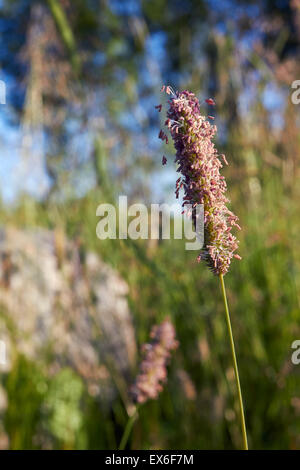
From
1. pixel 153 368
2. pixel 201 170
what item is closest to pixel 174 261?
pixel 153 368

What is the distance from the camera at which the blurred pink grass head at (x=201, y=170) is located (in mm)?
501

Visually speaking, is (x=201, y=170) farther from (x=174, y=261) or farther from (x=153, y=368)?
(x=174, y=261)

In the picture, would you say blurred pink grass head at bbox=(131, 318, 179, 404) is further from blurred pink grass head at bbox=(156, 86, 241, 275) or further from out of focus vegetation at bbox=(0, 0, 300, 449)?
blurred pink grass head at bbox=(156, 86, 241, 275)

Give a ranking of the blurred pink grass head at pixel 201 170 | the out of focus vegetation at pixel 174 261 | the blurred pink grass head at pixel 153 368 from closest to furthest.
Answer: the blurred pink grass head at pixel 201 170 < the blurred pink grass head at pixel 153 368 < the out of focus vegetation at pixel 174 261

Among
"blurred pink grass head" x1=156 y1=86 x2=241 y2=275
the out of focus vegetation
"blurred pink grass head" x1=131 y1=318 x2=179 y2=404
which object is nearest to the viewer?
"blurred pink grass head" x1=156 y1=86 x2=241 y2=275

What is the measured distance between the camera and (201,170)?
1.64 feet

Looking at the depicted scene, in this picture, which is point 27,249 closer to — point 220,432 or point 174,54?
point 220,432

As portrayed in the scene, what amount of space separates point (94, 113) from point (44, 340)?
94 cm

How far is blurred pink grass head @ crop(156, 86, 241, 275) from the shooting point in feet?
1.65

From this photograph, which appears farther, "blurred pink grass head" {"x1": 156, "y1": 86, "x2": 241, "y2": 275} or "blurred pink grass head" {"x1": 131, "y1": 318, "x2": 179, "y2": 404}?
"blurred pink grass head" {"x1": 131, "y1": 318, "x2": 179, "y2": 404}

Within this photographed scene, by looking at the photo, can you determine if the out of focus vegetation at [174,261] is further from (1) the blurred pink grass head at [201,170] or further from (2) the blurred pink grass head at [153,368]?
(1) the blurred pink grass head at [201,170]

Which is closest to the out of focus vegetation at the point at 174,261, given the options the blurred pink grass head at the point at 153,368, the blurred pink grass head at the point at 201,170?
the blurred pink grass head at the point at 153,368

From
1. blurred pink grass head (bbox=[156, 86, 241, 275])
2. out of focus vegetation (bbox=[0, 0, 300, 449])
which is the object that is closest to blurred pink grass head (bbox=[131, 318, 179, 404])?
out of focus vegetation (bbox=[0, 0, 300, 449])

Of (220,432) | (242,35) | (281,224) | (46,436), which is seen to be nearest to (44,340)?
(46,436)
